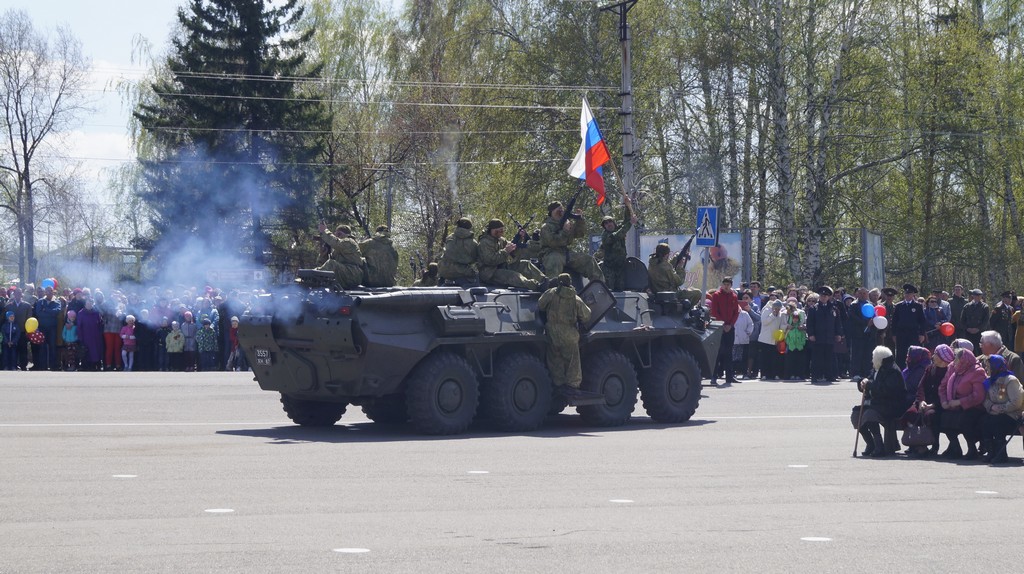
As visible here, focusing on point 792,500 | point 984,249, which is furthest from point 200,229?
point 984,249

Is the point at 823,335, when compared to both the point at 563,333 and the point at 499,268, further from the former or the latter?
the point at 563,333

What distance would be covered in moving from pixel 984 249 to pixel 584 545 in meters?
35.1

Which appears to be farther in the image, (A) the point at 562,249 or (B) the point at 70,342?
(B) the point at 70,342

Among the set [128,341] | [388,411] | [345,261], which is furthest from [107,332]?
[345,261]

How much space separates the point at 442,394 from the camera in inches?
642

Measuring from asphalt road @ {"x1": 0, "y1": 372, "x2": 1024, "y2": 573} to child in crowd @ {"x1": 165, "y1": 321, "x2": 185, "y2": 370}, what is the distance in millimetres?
10391

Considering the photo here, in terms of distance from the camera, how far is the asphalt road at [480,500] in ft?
29.1

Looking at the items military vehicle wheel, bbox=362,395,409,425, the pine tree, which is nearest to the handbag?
military vehicle wheel, bbox=362,395,409,425

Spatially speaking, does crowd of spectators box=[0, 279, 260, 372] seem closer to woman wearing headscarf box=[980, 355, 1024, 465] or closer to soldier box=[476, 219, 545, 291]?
soldier box=[476, 219, 545, 291]

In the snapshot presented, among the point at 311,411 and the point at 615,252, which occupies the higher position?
the point at 615,252

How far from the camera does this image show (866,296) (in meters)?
28.0

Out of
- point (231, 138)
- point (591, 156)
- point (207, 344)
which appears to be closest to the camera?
point (591, 156)

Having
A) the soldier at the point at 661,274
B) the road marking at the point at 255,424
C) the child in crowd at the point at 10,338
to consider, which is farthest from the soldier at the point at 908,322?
the child in crowd at the point at 10,338

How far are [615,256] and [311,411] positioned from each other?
184 inches
